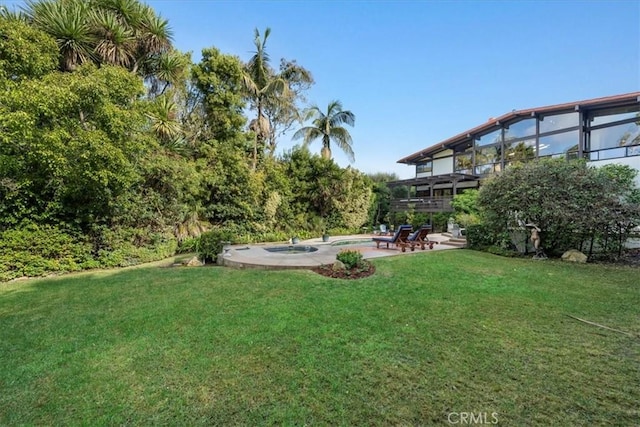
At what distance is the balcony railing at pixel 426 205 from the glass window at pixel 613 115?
862cm

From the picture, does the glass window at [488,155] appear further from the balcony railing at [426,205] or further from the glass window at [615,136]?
the glass window at [615,136]

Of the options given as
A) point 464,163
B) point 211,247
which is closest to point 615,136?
point 464,163

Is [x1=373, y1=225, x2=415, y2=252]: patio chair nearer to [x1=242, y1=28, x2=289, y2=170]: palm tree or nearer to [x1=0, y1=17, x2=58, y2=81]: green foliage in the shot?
[x1=242, y1=28, x2=289, y2=170]: palm tree

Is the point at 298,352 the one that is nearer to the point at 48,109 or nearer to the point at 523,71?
the point at 48,109

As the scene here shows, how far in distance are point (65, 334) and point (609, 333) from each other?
7923 mm

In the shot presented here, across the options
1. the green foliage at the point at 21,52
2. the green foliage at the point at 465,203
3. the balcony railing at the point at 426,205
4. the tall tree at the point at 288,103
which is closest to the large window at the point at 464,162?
the balcony railing at the point at 426,205

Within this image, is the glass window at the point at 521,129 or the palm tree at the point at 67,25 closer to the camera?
the palm tree at the point at 67,25

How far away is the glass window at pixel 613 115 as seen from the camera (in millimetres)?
14320

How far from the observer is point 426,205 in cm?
2056

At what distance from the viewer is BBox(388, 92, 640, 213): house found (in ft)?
47.4

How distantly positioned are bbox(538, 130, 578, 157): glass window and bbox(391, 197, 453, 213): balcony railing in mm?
6242

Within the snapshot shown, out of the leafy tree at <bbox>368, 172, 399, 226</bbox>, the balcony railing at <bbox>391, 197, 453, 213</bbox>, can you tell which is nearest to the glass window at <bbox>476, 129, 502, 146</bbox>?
the balcony railing at <bbox>391, 197, 453, 213</bbox>

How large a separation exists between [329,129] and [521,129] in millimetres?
13322

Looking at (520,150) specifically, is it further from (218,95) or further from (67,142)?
(67,142)
